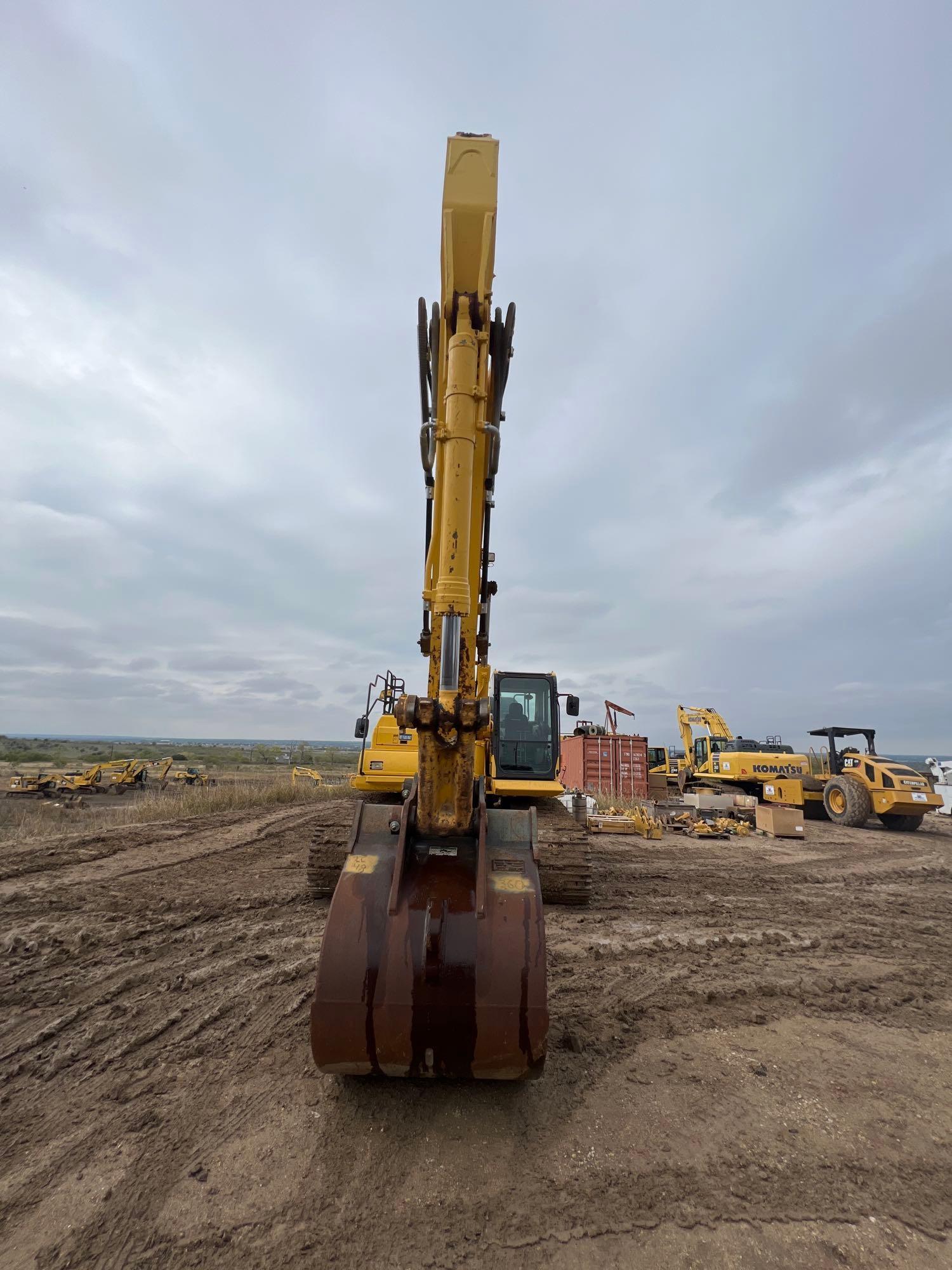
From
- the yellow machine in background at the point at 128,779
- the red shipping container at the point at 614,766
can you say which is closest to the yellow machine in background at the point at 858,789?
the red shipping container at the point at 614,766

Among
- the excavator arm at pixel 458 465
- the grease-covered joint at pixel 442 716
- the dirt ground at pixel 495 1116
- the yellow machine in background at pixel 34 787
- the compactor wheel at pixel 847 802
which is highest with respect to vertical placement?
the excavator arm at pixel 458 465

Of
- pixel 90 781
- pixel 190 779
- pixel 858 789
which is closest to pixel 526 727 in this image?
pixel 858 789

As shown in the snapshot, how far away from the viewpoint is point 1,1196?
231cm

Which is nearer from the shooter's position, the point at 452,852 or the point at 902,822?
the point at 452,852

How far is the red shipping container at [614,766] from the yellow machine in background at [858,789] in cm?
362

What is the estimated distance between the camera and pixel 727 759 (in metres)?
18.4

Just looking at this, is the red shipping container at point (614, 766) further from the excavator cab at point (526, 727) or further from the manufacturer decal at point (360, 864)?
the manufacturer decal at point (360, 864)

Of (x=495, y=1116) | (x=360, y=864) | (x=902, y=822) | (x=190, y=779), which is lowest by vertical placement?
(x=495, y=1116)

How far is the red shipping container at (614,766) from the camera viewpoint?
60.0 ft

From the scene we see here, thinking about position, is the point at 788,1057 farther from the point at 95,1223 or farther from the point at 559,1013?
the point at 95,1223

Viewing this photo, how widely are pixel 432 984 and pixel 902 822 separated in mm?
17250

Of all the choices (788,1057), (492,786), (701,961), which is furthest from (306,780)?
(788,1057)

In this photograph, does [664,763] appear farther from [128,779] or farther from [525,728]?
[128,779]

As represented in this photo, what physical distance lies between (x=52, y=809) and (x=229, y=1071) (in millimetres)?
16617
